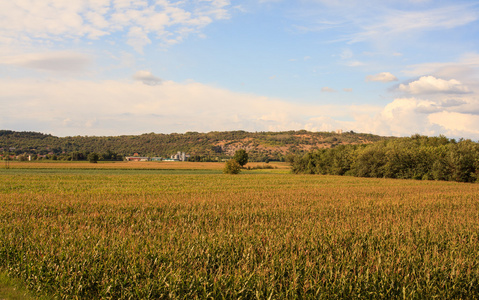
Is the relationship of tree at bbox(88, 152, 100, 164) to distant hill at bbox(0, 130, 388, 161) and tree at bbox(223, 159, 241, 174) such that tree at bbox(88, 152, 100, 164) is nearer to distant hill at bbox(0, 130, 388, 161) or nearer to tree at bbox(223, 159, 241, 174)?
distant hill at bbox(0, 130, 388, 161)

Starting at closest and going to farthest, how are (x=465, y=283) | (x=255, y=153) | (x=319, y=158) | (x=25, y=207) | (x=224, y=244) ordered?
1. (x=465, y=283)
2. (x=224, y=244)
3. (x=25, y=207)
4. (x=319, y=158)
5. (x=255, y=153)

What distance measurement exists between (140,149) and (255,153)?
2756 inches

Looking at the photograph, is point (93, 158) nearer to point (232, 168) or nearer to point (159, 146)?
point (232, 168)

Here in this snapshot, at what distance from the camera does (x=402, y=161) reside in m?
59.8

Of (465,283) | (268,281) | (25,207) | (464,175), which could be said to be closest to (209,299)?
(268,281)

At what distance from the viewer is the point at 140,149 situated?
7480 inches

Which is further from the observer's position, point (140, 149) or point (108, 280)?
point (140, 149)

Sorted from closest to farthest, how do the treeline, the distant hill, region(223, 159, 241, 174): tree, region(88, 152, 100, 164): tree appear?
the treeline → region(223, 159, 241, 174): tree → region(88, 152, 100, 164): tree → the distant hill

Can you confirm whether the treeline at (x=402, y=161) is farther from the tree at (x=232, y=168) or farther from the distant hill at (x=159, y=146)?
the distant hill at (x=159, y=146)

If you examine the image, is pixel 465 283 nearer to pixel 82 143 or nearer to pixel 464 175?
pixel 464 175

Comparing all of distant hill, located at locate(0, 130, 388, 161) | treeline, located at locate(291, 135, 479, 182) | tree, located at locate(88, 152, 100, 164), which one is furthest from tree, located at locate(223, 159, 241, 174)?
distant hill, located at locate(0, 130, 388, 161)

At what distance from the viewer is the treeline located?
→ 5150 centimetres

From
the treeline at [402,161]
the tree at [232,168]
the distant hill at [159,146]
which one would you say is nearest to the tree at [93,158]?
the distant hill at [159,146]

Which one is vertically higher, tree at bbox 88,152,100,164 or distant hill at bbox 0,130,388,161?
distant hill at bbox 0,130,388,161
